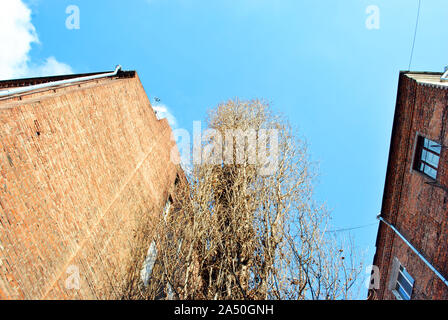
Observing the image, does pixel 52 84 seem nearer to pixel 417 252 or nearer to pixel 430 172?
pixel 430 172

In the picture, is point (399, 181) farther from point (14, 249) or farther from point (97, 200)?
point (14, 249)

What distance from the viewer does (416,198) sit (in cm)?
796

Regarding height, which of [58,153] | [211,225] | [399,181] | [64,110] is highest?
[64,110]

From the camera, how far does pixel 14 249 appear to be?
12.8 feet

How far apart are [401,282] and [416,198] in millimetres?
2991

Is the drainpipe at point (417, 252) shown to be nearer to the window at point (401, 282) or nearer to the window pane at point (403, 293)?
the window at point (401, 282)

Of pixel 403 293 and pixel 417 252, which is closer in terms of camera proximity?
pixel 417 252

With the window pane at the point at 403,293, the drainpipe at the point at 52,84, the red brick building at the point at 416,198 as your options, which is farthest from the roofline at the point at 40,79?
the window pane at the point at 403,293

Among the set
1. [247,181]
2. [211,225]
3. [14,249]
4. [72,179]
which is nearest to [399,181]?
[247,181]

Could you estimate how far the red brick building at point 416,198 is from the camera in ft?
22.5

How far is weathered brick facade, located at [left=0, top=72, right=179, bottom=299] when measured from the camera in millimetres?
4086

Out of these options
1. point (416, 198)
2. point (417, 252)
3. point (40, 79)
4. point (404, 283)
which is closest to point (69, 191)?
point (40, 79)

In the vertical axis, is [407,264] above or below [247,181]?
below

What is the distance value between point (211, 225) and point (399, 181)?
22.7 ft
